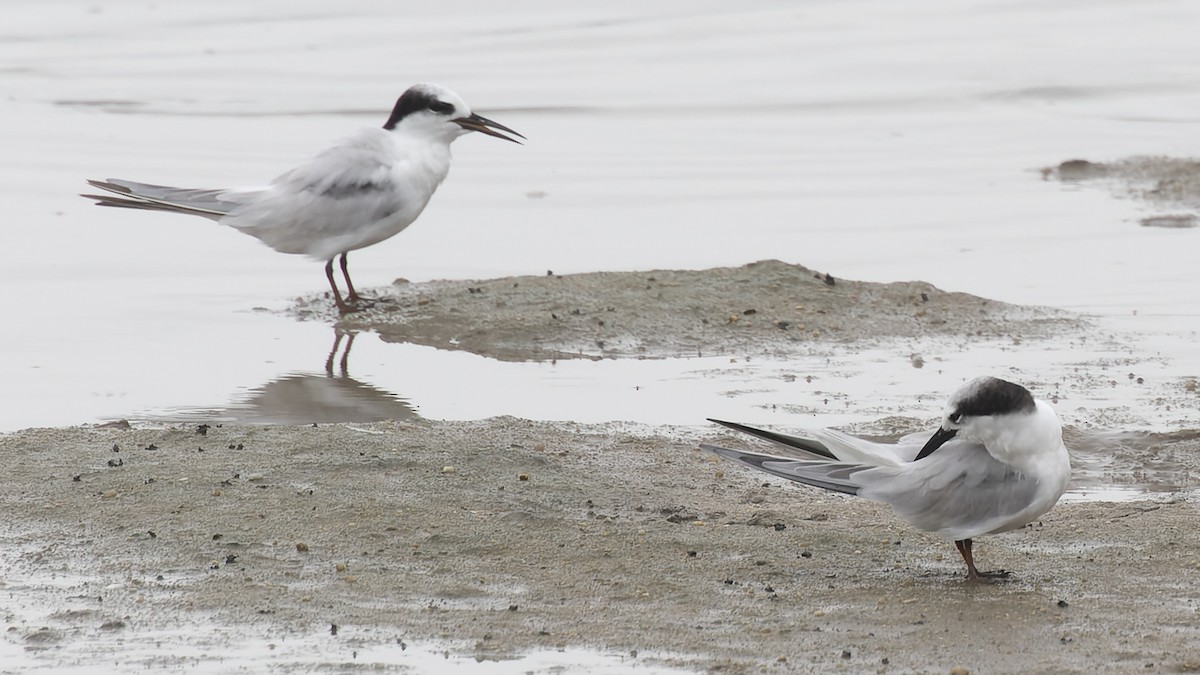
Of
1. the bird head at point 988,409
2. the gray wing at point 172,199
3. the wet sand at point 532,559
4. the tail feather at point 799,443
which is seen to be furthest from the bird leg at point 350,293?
the bird head at point 988,409

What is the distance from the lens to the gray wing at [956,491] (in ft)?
14.8

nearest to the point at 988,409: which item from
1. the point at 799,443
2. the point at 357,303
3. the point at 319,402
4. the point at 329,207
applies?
the point at 799,443

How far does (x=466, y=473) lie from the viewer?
16.8 feet

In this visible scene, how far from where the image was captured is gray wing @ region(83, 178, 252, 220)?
8133 millimetres

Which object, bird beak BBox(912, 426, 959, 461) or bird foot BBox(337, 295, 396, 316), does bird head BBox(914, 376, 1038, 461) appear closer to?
bird beak BBox(912, 426, 959, 461)

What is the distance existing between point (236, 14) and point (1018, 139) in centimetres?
880

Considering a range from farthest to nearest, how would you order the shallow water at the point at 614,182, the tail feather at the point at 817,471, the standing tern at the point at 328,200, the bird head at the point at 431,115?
the bird head at the point at 431,115 → the standing tern at the point at 328,200 → the shallow water at the point at 614,182 → the tail feather at the point at 817,471

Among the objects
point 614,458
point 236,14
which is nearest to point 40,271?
point 614,458

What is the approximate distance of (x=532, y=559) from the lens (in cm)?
453

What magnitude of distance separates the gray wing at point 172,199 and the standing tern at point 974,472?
162 inches

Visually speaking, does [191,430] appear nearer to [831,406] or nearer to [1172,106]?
[831,406]

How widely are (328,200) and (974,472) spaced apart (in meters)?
4.19

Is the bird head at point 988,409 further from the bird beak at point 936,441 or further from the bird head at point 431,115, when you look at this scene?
the bird head at point 431,115

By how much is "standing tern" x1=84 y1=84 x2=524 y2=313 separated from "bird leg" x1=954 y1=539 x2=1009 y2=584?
3.92 metres
